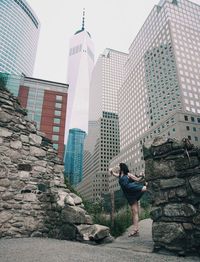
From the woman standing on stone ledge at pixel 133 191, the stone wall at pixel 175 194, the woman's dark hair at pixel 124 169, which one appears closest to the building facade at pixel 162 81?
the woman's dark hair at pixel 124 169

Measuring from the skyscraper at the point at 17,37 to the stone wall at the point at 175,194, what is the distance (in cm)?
14859

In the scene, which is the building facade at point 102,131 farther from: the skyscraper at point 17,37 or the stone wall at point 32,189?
the stone wall at point 32,189

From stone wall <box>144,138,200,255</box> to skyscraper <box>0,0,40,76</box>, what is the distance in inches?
5850

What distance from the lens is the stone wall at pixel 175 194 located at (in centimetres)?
285

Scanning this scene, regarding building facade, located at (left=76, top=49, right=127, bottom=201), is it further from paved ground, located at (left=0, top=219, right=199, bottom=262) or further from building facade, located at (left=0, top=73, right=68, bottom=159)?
paved ground, located at (left=0, top=219, right=199, bottom=262)

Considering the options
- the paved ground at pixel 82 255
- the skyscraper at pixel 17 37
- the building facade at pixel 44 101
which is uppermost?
the skyscraper at pixel 17 37

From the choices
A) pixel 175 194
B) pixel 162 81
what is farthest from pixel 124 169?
pixel 162 81

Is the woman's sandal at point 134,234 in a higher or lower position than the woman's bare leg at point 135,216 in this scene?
lower

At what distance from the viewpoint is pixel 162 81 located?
340 feet

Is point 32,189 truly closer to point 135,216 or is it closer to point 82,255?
point 135,216

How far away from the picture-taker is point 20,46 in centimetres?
15238

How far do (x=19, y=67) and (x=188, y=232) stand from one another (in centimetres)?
16674

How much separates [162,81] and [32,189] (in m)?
107

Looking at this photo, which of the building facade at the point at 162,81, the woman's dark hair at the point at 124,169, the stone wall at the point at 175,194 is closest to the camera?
the stone wall at the point at 175,194
